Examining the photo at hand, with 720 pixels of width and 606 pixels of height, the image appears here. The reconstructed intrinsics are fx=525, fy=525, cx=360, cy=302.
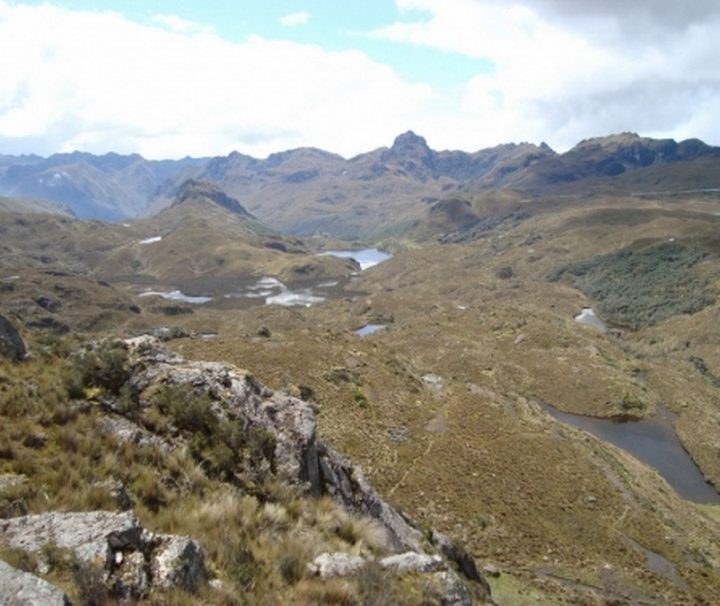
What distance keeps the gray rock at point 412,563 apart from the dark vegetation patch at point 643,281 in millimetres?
132936

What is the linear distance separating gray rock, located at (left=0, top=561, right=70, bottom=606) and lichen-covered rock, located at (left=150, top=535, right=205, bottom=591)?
174 centimetres

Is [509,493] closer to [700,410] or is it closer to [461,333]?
[700,410]

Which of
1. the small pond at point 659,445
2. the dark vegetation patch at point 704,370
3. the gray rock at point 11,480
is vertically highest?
the gray rock at point 11,480

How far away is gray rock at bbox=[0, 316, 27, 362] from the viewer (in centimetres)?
1518

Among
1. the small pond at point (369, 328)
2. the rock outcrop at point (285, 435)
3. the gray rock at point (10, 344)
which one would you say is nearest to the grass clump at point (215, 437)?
the rock outcrop at point (285, 435)

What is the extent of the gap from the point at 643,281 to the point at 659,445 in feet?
340

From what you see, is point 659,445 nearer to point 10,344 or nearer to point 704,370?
point 704,370

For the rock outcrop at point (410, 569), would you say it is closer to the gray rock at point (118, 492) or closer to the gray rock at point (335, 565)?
the gray rock at point (335, 565)

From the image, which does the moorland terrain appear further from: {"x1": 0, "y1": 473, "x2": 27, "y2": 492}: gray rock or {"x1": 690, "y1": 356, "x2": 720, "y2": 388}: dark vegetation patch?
{"x1": 690, "y1": 356, "x2": 720, "y2": 388}: dark vegetation patch

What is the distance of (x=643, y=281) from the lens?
15362 centimetres

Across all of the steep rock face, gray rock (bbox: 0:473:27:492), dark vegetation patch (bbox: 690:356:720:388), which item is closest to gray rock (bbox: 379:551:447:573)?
the steep rock face

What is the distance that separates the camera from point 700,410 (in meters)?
73.7

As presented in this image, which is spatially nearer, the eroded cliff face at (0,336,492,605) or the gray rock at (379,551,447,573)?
the eroded cliff face at (0,336,492,605)

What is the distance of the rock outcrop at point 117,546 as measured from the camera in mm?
7945
